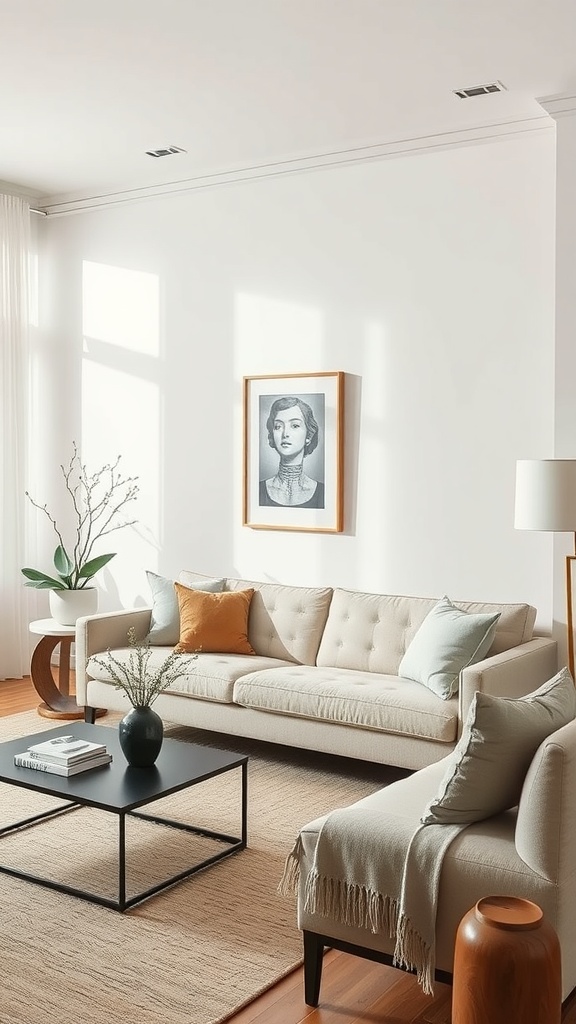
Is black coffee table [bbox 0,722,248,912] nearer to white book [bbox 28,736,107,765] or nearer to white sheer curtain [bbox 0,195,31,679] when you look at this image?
white book [bbox 28,736,107,765]

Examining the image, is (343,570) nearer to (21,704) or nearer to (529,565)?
(529,565)

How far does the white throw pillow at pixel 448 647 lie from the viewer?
4.17m

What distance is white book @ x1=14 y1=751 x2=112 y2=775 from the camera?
11.2ft

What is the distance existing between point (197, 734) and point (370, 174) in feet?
9.95

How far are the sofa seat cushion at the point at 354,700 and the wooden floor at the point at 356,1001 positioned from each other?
133 centimetres

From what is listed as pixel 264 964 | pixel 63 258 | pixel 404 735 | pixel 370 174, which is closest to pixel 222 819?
pixel 404 735

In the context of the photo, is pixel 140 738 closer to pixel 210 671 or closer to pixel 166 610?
pixel 210 671

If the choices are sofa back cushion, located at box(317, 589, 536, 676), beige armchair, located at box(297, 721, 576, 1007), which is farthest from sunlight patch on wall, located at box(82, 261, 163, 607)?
beige armchair, located at box(297, 721, 576, 1007)

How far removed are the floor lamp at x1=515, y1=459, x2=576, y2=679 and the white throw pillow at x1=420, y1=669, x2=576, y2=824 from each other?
160cm

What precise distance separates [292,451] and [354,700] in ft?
5.65

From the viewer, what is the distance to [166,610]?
5.27 meters

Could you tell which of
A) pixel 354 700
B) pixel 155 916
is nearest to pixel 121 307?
pixel 354 700

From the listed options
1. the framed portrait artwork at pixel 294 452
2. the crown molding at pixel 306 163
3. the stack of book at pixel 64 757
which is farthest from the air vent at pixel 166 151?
the stack of book at pixel 64 757

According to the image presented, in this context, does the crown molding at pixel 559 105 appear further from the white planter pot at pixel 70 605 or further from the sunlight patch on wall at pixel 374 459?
the white planter pot at pixel 70 605
